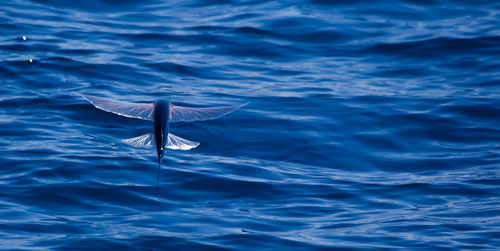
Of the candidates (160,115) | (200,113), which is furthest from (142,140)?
(200,113)

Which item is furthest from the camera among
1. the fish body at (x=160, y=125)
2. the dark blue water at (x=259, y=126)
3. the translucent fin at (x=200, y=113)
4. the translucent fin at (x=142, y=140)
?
the dark blue water at (x=259, y=126)

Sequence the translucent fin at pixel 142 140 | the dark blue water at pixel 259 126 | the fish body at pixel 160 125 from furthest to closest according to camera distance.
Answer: the dark blue water at pixel 259 126, the translucent fin at pixel 142 140, the fish body at pixel 160 125

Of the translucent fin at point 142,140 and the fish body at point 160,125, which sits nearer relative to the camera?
the fish body at point 160,125

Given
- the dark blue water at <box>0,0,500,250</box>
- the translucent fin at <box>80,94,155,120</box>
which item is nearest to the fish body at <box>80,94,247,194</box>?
the translucent fin at <box>80,94,155,120</box>

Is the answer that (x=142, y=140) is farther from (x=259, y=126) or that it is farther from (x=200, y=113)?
(x=259, y=126)

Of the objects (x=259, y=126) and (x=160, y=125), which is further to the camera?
(x=259, y=126)

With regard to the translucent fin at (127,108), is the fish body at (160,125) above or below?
below

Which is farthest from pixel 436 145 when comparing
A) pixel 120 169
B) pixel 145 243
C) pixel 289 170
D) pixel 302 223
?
pixel 145 243

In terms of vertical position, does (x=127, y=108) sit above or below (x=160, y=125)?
above

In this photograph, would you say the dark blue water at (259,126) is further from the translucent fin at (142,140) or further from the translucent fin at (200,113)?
the translucent fin at (200,113)

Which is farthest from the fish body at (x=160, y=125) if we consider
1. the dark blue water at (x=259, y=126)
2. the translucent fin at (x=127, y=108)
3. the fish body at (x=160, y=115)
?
the dark blue water at (x=259, y=126)
